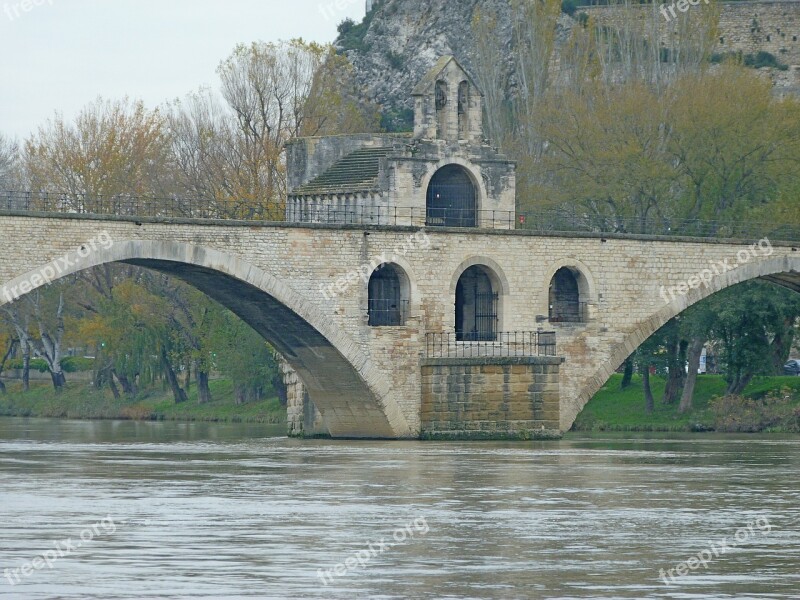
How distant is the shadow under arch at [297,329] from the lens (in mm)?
43062

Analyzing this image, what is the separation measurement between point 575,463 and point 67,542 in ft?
57.0

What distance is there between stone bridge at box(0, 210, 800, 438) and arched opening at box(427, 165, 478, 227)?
1595mm

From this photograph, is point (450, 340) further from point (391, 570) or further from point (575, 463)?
point (391, 570)

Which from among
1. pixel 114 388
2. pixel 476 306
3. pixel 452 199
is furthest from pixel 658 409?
pixel 114 388

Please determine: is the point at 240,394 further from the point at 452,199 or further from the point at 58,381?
the point at 452,199

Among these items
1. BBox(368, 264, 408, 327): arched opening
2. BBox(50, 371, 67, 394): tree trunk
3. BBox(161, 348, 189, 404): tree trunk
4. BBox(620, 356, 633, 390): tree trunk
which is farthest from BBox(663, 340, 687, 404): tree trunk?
BBox(50, 371, 67, 394): tree trunk

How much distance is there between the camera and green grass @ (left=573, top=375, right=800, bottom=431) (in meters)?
58.3

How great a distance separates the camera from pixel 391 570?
20.0 metres

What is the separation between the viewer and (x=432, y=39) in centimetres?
9306

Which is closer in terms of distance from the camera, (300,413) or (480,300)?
(480,300)

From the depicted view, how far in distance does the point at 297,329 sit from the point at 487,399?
5185 mm

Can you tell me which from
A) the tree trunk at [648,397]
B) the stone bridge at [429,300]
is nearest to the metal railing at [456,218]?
the stone bridge at [429,300]

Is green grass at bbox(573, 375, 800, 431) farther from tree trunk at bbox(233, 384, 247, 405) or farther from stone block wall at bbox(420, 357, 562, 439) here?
tree trunk at bbox(233, 384, 247, 405)

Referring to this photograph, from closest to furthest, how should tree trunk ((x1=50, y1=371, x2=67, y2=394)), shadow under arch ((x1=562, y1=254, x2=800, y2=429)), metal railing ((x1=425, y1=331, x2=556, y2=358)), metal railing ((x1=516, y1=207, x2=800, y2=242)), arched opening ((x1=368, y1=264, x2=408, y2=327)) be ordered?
1. metal railing ((x1=425, y1=331, x2=556, y2=358))
2. arched opening ((x1=368, y1=264, x2=408, y2=327))
3. shadow under arch ((x1=562, y1=254, x2=800, y2=429))
4. metal railing ((x1=516, y1=207, x2=800, y2=242))
5. tree trunk ((x1=50, y1=371, x2=67, y2=394))
